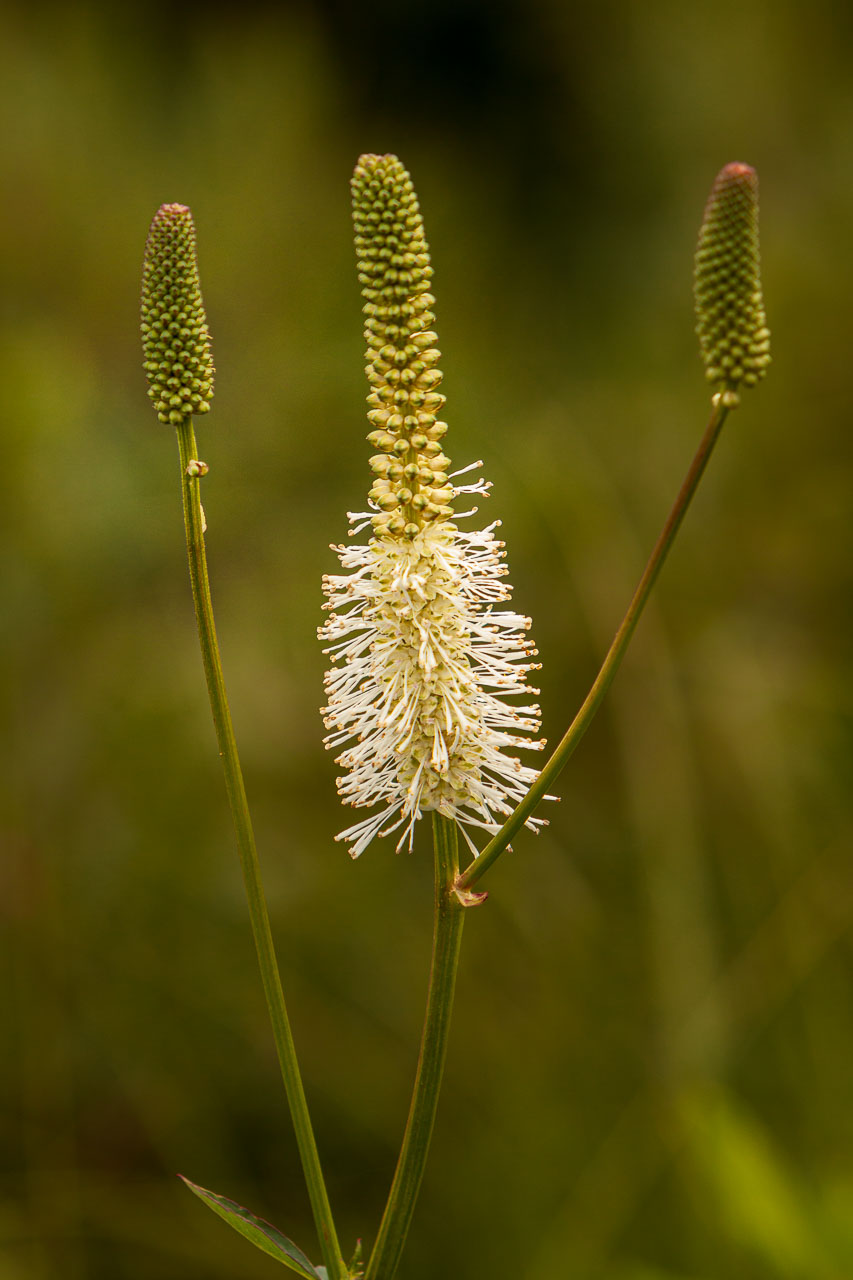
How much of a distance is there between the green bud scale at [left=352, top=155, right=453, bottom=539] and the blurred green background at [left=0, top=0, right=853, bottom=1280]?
215 centimetres

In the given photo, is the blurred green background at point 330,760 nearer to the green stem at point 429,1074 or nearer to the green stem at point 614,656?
the green stem at point 429,1074

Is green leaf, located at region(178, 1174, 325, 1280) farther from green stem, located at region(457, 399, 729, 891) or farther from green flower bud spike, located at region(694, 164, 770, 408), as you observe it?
green flower bud spike, located at region(694, 164, 770, 408)

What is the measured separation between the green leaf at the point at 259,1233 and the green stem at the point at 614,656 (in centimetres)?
45

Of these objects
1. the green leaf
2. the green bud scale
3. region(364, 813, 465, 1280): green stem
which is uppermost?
the green bud scale

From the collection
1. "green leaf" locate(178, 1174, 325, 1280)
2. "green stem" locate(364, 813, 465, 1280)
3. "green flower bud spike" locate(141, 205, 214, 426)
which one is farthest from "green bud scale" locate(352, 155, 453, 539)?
"green leaf" locate(178, 1174, 325, 1280)

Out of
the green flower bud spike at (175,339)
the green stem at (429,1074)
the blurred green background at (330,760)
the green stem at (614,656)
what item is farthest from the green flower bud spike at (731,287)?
the blurred green background at (330,760)

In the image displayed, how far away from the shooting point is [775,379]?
5.01 m

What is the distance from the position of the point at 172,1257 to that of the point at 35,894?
122 centimetres

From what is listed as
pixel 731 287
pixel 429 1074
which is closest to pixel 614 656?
pixel 731 287

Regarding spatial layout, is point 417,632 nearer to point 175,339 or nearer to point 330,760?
point 175,339

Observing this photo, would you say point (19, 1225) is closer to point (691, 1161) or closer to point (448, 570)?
point (691, 1161)

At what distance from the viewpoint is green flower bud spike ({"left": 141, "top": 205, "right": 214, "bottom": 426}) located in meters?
1.12

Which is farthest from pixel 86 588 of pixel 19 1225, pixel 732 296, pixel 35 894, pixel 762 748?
pixel 732 296

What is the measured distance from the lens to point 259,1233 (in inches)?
50.9
